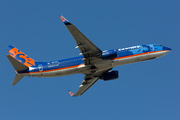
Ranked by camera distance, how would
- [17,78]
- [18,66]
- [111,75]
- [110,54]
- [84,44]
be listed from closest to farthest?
[84,44] → [18,66] → [110,54] → [17,78] → [111,75]

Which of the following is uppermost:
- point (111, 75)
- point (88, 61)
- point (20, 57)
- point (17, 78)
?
point (20, 57)

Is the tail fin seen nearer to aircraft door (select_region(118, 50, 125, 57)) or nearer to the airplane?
the airplane

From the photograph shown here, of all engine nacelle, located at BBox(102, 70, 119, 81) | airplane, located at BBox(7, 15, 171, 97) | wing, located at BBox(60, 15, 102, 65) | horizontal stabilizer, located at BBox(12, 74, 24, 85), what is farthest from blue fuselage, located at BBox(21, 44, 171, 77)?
engine nacelle, located at BBox(102, 70, 119, 81)

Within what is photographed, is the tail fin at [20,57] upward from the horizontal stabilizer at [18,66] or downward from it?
upward

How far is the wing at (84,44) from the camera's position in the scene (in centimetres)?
4692

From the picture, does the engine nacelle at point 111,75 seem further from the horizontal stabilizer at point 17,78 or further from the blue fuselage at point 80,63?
the horizontal stabilizer at point 17,78

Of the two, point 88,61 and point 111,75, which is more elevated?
point 88,61

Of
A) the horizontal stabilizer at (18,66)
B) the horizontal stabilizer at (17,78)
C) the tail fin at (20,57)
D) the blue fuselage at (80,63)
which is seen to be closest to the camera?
the horizontal stabilizer at (18,66)

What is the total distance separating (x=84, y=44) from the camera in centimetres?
5122

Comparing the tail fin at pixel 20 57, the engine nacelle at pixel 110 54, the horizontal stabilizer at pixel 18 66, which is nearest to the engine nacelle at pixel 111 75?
the engine nacelle at pixel 110 54

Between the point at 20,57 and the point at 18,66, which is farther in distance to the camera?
the point at 20,57

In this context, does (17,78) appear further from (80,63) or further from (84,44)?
(84,44)

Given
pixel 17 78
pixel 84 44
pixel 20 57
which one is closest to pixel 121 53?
pixel 84 44

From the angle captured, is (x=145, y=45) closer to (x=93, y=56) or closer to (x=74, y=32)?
(x=93, y=56)
